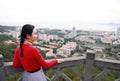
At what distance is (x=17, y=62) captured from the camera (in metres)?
2.24

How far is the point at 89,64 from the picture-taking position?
108 inches

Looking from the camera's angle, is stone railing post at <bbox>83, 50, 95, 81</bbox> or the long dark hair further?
stone railing post at <bbox>83, 50, 95, 81</bbox>

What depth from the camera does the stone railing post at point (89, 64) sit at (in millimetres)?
2691

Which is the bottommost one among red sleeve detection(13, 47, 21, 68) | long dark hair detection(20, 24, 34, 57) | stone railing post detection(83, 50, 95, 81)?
stone railing post detection(83, 50, 95, 81)

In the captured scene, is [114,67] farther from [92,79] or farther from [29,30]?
[29,30]

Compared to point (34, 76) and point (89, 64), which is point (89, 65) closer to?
point (89, 64)

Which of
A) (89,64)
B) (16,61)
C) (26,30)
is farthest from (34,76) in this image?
(89,64)

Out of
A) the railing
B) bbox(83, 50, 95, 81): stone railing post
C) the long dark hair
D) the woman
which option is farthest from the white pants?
bbox(83, 50, 95, 81): stone railing post

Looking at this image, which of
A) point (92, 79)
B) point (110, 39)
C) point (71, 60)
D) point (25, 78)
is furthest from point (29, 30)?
point (110, 39)

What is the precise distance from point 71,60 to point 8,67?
893 millimetres

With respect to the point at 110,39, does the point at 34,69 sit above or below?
above

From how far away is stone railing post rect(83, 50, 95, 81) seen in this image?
8.83 ft

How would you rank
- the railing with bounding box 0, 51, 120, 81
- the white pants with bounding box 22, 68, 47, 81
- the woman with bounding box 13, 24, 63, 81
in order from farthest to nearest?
the railing with bounding box 0, 51, 120, 81, the white pants with bounding box 22, 68, 47, 81, the woman with bounding box 13, 24, 63, 81

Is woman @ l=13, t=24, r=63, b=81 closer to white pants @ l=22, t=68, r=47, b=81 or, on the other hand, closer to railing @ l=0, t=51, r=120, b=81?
white pants @ l=22, t=68, r=47, b=81
